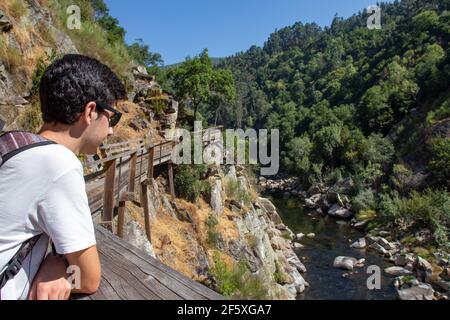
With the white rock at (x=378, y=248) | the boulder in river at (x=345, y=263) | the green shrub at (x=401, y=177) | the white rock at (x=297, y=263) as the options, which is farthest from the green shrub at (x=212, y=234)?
the green shrub at (x=401, y=177)

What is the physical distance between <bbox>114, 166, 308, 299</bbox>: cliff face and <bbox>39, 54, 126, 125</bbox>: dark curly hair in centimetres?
838

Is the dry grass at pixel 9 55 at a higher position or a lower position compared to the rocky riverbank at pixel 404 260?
higher

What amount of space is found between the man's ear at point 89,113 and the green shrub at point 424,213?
94.5 ft

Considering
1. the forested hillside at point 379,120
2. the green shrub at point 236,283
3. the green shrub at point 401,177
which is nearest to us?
the green shrub at point 236,283

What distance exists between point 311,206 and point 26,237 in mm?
42584

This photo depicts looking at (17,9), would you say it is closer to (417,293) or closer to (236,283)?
(236,283)

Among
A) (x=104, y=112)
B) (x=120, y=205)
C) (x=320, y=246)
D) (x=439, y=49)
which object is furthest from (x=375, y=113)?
(x=104, y=112)

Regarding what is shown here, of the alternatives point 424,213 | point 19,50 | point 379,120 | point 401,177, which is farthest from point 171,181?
point 379,120

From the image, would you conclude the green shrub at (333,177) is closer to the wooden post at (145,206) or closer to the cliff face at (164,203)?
the cliff face at (164,203)

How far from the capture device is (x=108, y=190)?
6.68 m

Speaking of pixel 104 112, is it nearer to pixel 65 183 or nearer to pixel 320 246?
pixel 65 183

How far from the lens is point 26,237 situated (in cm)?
137

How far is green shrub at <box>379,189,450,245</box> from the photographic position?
26447 millimetres

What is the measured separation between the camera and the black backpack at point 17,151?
1277 millimetres
